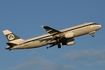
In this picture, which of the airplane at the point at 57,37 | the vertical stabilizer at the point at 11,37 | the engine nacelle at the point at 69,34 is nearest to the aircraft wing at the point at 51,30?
the airplane at the point at 57,37

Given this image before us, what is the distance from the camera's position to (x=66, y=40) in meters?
85.1

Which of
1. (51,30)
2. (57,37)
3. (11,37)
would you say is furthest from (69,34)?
(11,37)

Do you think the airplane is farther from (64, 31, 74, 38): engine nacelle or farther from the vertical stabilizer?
the vertical stabilizer

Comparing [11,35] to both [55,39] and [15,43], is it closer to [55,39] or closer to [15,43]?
[15,43]

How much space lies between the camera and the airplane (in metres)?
82.4

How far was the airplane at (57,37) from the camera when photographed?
8238 centimetres

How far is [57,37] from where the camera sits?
83.2m

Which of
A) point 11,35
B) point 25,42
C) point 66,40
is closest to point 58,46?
point 66,40

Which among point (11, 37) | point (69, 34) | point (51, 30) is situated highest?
point (11, 37)

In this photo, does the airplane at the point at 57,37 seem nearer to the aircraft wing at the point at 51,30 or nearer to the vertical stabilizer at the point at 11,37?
the aircraft wing at the point at 51,30

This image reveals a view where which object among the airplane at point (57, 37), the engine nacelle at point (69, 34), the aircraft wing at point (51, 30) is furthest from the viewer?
the airplane at point (57, 37)

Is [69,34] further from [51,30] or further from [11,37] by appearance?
[11,37]

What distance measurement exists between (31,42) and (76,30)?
12.7 meters

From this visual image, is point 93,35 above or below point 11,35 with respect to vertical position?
below
